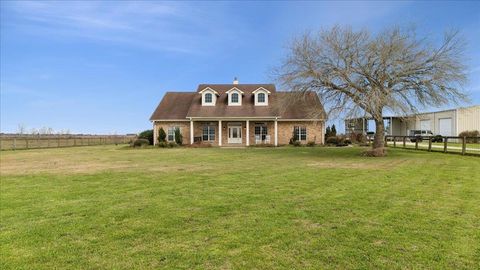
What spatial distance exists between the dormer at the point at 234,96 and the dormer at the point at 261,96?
1506 mm

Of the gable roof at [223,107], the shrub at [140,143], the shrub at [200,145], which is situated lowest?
the shrub at [200,145]

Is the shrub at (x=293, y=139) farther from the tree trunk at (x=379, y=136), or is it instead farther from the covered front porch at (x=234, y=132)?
the tree trunk at (x=379, y=136)

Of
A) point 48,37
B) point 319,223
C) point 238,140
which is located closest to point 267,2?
point 48,37

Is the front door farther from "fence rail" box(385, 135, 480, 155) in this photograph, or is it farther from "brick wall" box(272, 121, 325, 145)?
"fence rail" box(385, 135, 480, 155)

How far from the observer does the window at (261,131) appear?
3412cm

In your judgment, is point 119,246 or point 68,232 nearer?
point 119,246

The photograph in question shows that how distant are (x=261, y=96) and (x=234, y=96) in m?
2.69

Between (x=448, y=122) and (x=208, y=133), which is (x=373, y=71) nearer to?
(x=208, y=133)

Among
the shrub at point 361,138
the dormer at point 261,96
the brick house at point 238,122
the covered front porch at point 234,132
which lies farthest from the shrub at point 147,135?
the shrub at point 361,138

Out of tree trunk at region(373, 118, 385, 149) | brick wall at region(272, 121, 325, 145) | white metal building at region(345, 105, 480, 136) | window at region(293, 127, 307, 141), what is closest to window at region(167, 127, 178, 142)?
brick wall at region(272, 121, 325, 145)

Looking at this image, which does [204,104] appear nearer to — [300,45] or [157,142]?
[157,142]

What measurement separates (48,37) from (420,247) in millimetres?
18906

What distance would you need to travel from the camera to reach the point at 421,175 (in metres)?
11.2

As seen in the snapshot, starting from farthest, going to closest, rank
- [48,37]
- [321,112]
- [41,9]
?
[321,112] → [48,37] → [41,9]
